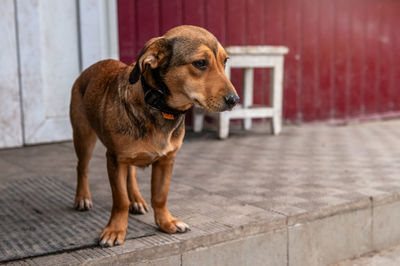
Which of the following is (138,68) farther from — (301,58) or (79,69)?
(301,58)

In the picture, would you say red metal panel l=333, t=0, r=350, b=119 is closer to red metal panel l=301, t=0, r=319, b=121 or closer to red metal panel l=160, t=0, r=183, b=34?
red metal panel l=301, t=0, r=319, b=121

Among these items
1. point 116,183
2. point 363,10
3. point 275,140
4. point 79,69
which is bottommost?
point 275,140

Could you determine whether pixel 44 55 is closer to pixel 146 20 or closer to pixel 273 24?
pixel 146 20

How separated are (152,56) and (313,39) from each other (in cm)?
509

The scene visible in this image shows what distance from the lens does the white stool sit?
5305mm

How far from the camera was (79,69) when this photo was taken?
5027 millimetres

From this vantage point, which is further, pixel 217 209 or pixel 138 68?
pixel 217 209

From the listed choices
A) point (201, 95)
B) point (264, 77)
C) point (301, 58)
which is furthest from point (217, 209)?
point (301, 58)

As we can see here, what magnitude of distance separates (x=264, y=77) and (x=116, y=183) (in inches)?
175

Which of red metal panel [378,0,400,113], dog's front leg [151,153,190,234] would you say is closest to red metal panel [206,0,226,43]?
red metal panel [378,0,400,113]

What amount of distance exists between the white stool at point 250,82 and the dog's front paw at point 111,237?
119 inches

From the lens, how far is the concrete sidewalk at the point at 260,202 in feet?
7.69

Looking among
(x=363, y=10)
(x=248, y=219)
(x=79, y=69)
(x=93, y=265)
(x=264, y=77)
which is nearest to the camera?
(x=93, y=265)

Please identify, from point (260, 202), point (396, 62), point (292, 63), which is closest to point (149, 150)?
point (260, 202)
